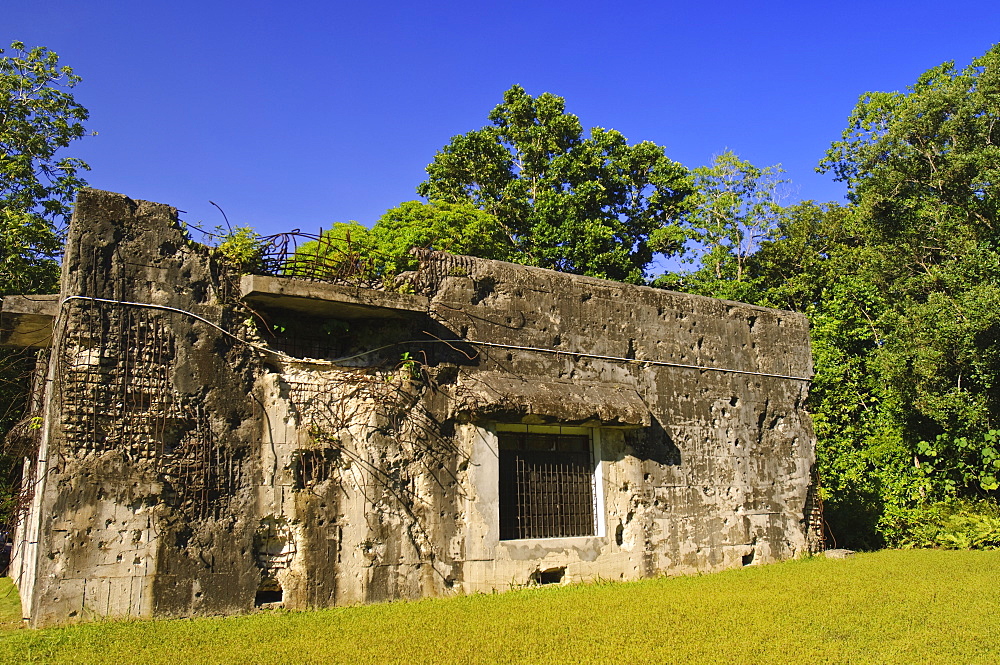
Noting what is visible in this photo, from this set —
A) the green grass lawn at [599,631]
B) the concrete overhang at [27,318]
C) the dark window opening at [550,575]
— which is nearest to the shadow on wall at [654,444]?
the green grass lawn at [599,631]

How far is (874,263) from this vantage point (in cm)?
1600

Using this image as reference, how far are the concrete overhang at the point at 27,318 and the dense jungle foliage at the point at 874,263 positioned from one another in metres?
2.98

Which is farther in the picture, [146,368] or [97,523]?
[146,368]

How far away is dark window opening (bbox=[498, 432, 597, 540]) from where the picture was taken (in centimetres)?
870

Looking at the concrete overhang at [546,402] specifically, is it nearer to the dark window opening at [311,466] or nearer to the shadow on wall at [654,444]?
the shadow on wall at [654,444]

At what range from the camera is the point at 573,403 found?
29.4 ft

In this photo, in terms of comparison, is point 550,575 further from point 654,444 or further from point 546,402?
point 654,444

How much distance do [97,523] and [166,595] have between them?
0.80 m

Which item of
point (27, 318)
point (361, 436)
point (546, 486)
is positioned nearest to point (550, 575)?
point (546, 486)

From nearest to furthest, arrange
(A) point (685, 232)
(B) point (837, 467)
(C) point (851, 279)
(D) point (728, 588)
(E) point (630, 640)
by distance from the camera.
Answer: (E) point (630, 640) → (D) point (728, 588) → (B) point (837, 467) → (C) point (851, 279) → (A) point (685, 232)

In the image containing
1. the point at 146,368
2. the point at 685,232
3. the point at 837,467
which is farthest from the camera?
the point at 685,232

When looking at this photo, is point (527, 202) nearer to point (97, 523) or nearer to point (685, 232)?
point (685, 232)

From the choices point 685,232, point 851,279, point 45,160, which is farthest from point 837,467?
point 45,160

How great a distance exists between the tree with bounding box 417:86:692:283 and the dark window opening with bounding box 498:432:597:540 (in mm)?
12654
